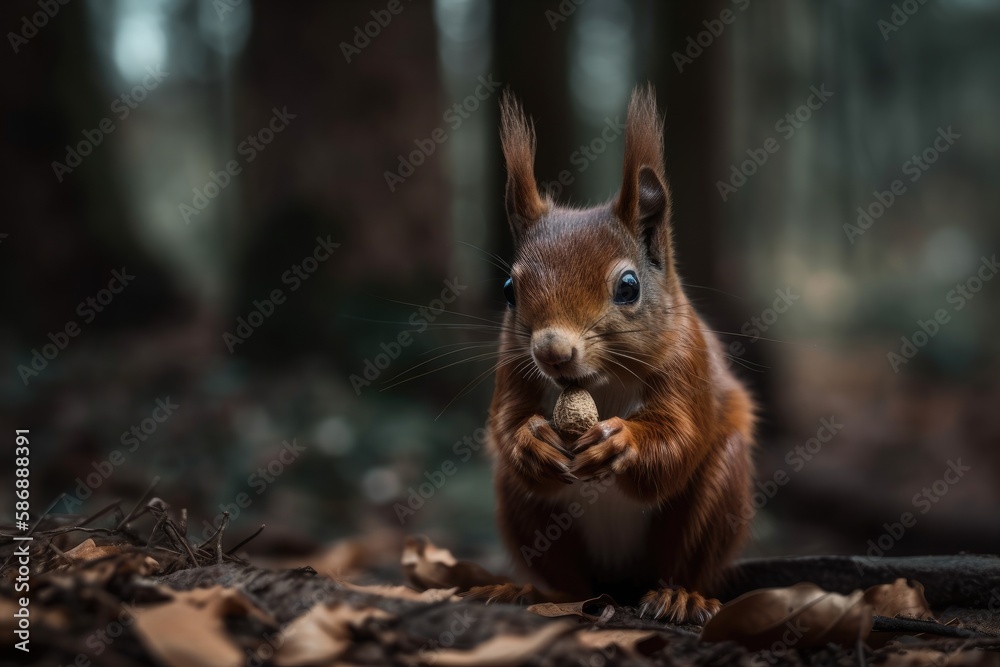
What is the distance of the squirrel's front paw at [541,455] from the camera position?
2303mm

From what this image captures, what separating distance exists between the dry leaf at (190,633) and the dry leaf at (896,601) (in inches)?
72.6

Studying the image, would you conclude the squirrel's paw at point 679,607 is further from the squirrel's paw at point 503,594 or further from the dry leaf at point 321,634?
the dry leaf at point 321,634

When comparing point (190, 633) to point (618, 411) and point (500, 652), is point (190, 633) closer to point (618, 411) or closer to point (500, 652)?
point (500, 652)

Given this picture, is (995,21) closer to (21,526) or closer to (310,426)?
(310,426)

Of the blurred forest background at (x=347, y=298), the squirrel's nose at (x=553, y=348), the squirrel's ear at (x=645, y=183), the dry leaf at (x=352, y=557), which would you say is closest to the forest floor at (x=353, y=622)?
the squirrel's nose at (x=553, y=348)

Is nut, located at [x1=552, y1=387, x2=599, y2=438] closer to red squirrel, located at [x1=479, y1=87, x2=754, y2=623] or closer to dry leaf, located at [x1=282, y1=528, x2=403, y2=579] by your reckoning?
red squirrel, located at [x1=479, y1=87, x2=754, y2=623]

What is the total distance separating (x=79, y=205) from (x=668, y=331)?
5960 millimetres

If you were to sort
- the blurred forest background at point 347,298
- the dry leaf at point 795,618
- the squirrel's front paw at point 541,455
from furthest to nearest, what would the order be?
the blurred forest background at point 347,298 < the squirrel's front paw at point 541,455 < the dry leaf at point 795,618

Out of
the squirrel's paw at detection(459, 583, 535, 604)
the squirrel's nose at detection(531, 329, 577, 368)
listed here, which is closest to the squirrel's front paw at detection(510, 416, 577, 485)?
the squirrel's nose at detection(531, 329, 577, 368)

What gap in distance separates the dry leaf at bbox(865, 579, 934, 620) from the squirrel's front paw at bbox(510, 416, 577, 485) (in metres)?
1.01

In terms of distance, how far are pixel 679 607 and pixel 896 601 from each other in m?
0.65

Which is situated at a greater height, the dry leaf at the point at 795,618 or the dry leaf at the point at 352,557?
the dry leaf at the point at 795,618

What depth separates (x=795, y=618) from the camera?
1954 millimetres

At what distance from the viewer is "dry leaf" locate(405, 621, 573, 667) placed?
5.00 feet
